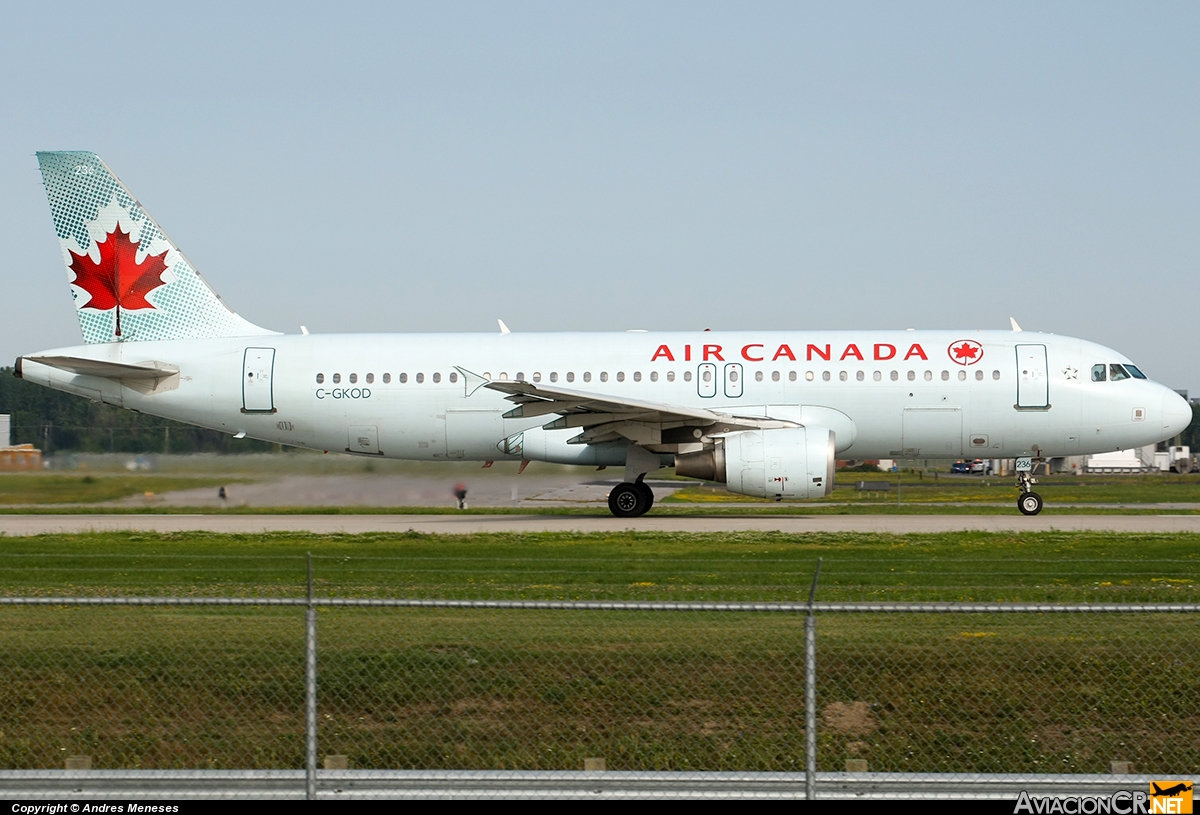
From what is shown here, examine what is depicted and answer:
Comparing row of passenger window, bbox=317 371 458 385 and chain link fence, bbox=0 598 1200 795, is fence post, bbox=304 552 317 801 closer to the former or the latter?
chain link fence, bbox=0 598 1200 795

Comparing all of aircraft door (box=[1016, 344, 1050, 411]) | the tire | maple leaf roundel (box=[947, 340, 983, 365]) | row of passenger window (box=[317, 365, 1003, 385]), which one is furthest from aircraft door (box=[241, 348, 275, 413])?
aircraft door (box=[1016, 344, 1050, 411])

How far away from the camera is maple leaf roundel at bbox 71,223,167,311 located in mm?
26500

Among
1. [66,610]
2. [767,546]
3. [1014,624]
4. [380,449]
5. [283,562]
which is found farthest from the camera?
[380,449]

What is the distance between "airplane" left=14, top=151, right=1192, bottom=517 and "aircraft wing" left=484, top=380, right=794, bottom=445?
5 cm

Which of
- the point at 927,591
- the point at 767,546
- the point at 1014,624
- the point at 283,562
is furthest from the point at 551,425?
the point at 1014,624

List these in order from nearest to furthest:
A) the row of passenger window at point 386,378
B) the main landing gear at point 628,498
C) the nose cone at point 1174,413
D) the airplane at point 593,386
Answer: the airplane at point 593,386, the nose cone at point 1174,413, the main landing gear at point 628,498, the row of passenger window at point 386,378

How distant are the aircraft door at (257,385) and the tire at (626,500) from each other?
782 centimetres

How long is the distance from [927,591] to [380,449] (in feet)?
50.1

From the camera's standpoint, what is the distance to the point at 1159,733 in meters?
9.22

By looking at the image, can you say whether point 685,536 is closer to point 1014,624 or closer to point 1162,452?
point 1014,624

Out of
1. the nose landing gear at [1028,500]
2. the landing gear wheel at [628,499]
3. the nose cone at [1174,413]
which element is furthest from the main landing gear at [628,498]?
the nose cone at [1174,413]

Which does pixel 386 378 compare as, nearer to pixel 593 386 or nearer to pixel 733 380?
pixel 593 386

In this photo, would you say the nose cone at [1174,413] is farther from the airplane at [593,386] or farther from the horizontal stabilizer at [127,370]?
the horizontal stabilizer at [127,370]

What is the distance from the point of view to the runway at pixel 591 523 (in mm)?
22609
